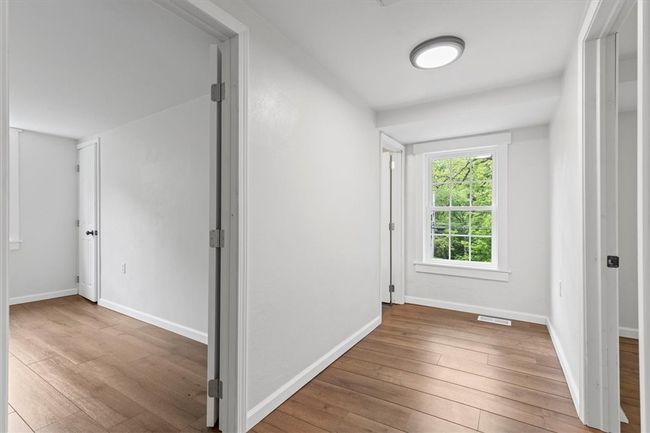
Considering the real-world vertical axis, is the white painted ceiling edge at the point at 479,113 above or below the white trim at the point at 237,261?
above

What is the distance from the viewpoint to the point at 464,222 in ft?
13.0

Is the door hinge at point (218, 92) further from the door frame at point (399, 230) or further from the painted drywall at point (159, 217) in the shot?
the door frame at point (399, 230)

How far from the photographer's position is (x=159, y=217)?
11.0 ft

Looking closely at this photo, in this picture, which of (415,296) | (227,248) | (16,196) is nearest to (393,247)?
(415,296)

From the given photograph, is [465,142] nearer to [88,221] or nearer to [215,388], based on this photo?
[215,388]

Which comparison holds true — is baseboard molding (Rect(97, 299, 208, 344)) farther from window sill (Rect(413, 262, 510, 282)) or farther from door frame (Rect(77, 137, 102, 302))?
window sill (Rect(413, 262, 510, 282))

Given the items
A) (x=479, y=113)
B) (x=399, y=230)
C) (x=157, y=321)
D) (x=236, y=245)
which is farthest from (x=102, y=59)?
(x=399, y=230)

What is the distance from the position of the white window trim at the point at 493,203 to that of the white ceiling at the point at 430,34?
1100 mm

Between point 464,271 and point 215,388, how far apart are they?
319cm

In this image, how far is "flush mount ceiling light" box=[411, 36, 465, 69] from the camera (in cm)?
203

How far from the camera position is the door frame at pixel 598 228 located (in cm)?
170

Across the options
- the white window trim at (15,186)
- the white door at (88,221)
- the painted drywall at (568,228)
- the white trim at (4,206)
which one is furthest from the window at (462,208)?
the white window trim at (15,186)

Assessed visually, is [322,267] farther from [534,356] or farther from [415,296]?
[415,296]

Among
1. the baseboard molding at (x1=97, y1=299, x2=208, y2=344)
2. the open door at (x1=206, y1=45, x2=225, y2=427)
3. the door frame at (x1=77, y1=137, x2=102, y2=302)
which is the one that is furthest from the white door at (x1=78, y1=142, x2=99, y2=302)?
the open door at (x1=206, y1=45, x2=225, y2=427)
